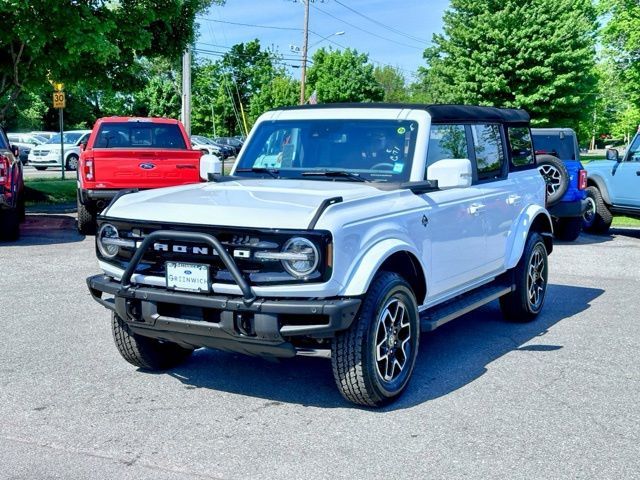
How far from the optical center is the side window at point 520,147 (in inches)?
287

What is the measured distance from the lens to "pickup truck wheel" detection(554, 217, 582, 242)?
13.5m

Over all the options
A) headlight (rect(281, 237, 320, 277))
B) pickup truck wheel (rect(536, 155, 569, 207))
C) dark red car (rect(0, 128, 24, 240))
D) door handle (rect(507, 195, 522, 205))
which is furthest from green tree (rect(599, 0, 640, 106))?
headlight (rect(281, 237, 320, 277))

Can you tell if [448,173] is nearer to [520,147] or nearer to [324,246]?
[324,246]

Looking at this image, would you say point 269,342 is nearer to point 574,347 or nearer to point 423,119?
point 423,119

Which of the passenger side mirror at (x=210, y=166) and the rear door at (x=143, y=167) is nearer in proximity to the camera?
the passenger side mirror at (x=210, y=166)

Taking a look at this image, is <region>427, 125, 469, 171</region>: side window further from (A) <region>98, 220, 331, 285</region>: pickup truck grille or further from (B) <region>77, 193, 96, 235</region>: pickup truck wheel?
(B) <region>77, 193, 96, 235</region>: pickup truck wheel

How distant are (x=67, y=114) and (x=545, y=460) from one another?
214 feet

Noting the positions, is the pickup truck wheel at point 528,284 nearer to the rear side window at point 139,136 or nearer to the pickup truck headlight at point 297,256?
the pickup truck headlight at point 297,256

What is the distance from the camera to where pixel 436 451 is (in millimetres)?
4172

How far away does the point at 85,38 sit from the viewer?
15.4 m

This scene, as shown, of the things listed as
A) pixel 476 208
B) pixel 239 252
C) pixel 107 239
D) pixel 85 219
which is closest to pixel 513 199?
pixel 476 208

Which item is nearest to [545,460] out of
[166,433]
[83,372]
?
[166,433]

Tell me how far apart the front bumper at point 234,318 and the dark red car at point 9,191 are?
7561 mm

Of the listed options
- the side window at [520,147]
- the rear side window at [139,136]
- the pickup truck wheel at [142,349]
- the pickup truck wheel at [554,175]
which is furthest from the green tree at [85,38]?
the pickup truck wheel at [142,349]
